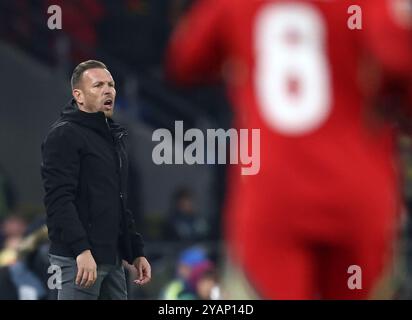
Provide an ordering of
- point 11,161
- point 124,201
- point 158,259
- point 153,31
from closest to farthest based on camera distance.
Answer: point 124,201
point 158,259
point 11,161
point 153,31

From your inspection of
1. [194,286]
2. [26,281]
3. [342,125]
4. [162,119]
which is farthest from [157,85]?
[342,125]

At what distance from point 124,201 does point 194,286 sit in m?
2.48

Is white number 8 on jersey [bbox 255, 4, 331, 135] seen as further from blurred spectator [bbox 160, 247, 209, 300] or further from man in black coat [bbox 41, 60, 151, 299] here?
blurred spectator [bbox 160, 247, 209, 300]

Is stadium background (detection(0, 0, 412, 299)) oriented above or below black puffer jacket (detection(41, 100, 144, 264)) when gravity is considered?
above

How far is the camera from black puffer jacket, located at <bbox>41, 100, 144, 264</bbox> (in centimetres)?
481

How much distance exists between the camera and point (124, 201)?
496 centimetres

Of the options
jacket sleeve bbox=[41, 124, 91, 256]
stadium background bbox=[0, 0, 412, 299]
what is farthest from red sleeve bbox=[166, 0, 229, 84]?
stadium background bbox=[0, 0, 412, 299]

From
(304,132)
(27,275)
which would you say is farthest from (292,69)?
(27,275)

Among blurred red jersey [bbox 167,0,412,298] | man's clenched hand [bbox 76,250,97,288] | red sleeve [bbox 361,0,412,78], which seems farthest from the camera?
man's clenched hand [bbox 76,250,97,288]

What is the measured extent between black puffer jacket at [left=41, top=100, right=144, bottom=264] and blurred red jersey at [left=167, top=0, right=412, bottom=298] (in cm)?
158

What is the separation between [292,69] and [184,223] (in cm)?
746

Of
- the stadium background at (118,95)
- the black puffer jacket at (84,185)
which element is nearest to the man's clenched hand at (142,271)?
the black puffer jacket at (84,185)

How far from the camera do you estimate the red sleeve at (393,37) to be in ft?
10.2

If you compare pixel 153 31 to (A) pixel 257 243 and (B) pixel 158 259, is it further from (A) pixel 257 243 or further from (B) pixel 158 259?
(A) pixel 257 243
